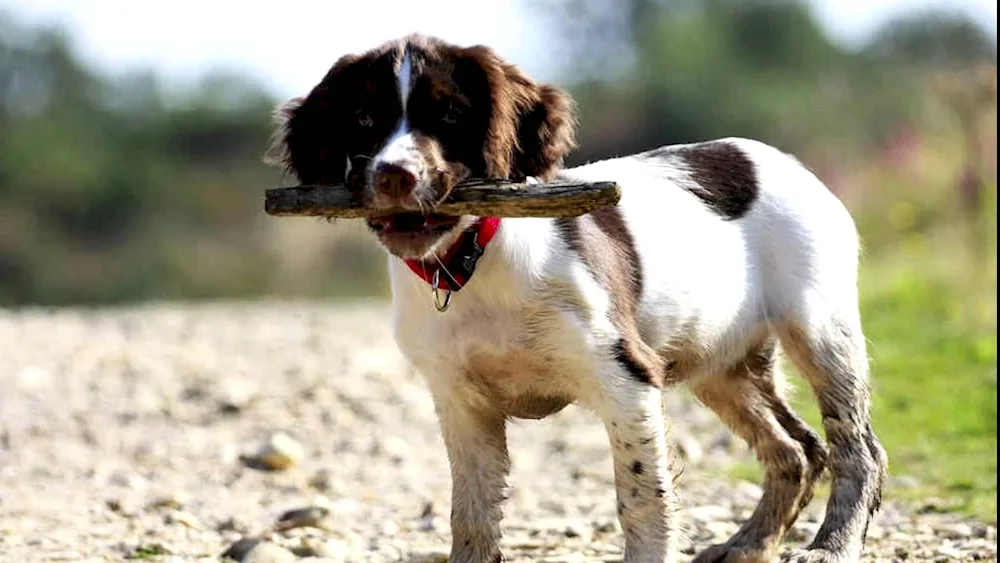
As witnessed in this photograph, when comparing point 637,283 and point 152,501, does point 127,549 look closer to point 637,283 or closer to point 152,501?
point 152,501

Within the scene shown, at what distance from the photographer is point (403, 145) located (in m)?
4.91

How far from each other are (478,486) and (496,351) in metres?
0.59

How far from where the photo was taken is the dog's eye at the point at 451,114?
510cm

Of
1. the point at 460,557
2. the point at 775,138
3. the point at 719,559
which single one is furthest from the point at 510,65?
the point at 775,138

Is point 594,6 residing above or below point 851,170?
above

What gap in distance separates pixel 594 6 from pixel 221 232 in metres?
21.3

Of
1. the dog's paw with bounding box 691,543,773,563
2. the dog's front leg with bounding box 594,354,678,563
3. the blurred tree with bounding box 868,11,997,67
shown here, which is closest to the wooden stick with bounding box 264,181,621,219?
the dog's front leg with bounding box 594,354,678,563

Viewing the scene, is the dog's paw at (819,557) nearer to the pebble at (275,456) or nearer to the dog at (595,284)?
the dog at (595,284)

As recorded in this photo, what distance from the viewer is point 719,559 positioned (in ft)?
20.4

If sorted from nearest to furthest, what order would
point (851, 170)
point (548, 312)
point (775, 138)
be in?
point (548, 312) < point (851, 170) < point (775, 138)

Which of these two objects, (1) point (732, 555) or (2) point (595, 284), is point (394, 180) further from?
(1) point (732, 555)

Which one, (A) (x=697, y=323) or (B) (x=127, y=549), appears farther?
(B) (x=127, y=549)

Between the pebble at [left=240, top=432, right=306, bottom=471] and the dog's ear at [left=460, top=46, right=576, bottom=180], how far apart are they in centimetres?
402

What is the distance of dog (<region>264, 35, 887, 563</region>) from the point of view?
16.8 feet
